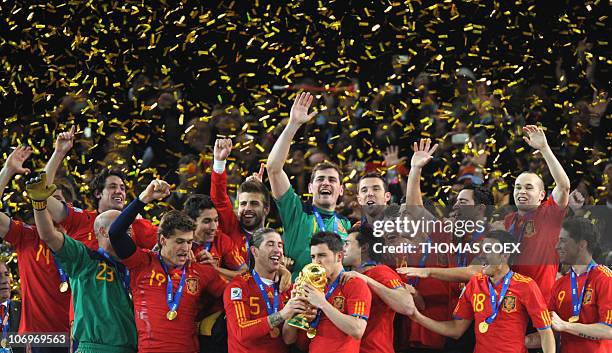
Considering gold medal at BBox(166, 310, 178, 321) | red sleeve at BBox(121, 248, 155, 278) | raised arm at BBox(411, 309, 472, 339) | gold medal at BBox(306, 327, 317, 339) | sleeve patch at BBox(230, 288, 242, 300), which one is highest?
red sleeve at BBox(121, 248, 155, 278)

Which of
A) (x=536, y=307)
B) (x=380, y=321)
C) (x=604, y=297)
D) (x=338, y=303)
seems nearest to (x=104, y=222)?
(x=338, y=303)

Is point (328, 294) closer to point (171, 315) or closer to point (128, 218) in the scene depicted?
point (171, 315)

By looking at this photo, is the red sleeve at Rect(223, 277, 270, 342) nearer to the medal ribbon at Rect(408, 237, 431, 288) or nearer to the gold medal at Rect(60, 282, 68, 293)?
the medal ribbon at Rect(408, 237, 431, 288)

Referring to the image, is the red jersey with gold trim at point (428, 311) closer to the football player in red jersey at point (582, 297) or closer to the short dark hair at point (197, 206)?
the football player in red jersey at point (582, 297)

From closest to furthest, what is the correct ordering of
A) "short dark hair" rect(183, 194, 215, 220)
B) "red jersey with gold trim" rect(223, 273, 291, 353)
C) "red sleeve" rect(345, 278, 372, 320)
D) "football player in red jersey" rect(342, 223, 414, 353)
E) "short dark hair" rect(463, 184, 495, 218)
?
"red sleeve" rect(345, 278, 372, 320) → "red jersey with gold trim" rect(223, 273, 291, 353) → "football player in red jersey" rect(342, 223, 414, 353) → "short dark hair" rect(183, 194, 215, 220) → "short dark hair" rect(463, 184, 495, 218)

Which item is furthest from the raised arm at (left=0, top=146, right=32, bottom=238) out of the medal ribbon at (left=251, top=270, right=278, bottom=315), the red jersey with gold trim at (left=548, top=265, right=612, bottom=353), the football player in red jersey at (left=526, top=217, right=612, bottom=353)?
the red jersey with gold trim at (left=548, top=265, right=612, bottom=353)

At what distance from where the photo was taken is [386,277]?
7117mm

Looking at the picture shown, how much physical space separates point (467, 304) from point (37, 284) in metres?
3.22

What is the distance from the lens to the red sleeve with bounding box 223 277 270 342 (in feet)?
22.5

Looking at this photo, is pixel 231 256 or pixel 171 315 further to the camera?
pixel 231 256

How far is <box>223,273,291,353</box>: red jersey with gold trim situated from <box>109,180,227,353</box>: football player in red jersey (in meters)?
0.33

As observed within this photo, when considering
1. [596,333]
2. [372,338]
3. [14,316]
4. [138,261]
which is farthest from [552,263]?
[14,316]

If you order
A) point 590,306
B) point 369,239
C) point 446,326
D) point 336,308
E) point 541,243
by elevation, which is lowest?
point 446,326

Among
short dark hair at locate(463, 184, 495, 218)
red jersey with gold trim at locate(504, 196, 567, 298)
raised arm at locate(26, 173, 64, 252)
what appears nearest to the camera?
raised arm at locate(26, 173, 64, 252)
